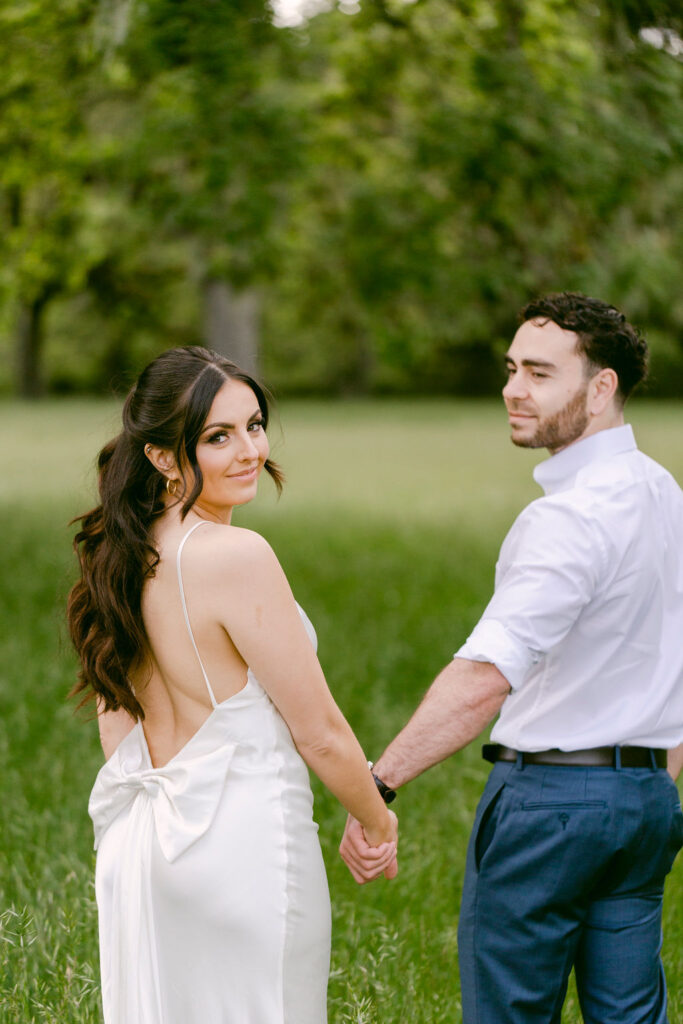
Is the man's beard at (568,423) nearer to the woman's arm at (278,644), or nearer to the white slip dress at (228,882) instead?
the woman's arm at (278,644)

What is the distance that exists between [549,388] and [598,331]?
0.58ft

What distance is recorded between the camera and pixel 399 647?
8.26 meters

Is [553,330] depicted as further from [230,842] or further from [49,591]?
[49,591]

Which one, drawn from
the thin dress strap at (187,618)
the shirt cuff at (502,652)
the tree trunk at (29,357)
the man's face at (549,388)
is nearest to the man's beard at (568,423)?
the man's face at (549,388)

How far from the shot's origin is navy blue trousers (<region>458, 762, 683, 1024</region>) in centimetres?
261

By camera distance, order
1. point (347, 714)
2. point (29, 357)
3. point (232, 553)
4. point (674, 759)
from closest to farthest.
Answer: point (232, 553) < point (674, 759) < point (347, 714) < point (29, 357)

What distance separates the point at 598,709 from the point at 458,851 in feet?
8.52

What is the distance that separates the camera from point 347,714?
6613 mm

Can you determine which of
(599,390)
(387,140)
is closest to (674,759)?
(599,390)

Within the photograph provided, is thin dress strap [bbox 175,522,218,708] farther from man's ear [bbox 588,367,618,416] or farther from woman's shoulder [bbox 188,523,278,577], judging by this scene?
man's ear [bbox 588,367,618,416]

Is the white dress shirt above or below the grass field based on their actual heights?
above

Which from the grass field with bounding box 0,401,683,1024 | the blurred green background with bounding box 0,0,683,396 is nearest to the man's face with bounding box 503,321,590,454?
the grass field with bounding box 0,401,683,1024

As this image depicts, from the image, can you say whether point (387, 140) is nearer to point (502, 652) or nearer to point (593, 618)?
point (593, 618)

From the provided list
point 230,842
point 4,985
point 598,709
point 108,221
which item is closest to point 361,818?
point 230,842
